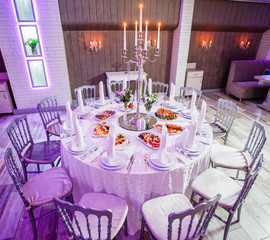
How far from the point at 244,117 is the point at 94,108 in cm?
381

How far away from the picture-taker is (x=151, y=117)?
2.63m

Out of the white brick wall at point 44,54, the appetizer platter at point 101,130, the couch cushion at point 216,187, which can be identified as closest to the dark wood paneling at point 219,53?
the white brick wall at point 44,54

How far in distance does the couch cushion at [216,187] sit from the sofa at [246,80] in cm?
448

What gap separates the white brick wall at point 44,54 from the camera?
3977 mm

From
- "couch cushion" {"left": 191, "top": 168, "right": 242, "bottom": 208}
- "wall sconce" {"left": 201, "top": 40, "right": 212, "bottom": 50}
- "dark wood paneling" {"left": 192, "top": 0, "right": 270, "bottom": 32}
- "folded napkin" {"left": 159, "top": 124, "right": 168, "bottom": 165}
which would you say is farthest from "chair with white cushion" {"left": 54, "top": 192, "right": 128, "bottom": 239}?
"wall sconce" {"left": 201, "top": 40, "right": 212, "bottom": 50}

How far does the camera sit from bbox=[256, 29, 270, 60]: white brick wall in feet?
20.5

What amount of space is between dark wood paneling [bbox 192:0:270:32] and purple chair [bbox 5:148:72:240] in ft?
17.0

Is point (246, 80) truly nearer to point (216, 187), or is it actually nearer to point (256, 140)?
point (256, 140)

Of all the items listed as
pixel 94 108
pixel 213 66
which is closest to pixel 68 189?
pixel 94 108

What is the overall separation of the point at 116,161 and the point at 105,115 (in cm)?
99

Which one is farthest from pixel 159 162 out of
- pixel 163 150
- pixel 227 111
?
pixel 227 111

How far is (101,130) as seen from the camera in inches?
88.2

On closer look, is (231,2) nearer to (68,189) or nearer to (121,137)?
(121,137)

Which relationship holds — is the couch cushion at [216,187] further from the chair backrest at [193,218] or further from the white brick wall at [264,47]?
the white brick wall at [264,47]
